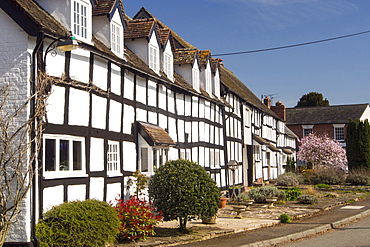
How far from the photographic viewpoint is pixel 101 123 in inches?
520

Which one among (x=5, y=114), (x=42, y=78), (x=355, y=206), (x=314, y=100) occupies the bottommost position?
(x=355, y=206)

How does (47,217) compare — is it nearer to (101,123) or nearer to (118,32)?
(101,123)

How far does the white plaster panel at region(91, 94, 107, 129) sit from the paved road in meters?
6.19

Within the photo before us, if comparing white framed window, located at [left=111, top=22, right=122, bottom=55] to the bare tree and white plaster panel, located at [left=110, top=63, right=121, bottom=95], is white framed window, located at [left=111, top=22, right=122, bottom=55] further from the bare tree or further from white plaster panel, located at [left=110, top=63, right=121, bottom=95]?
the bare tree

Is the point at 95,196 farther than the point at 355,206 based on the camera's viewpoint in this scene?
No

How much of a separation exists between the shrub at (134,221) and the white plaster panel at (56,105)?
9.66 ft

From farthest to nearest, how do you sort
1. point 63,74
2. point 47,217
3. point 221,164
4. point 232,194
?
point 221,164 < point 232,194 < point 63,74 < point 47,217

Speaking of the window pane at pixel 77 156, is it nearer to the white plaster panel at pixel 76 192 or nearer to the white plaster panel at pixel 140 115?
the white plaster panel at pixel 76 192

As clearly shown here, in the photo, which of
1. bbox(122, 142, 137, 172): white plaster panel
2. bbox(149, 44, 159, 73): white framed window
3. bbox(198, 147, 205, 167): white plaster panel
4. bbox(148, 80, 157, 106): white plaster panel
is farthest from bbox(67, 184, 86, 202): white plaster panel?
bbox(198, 147, 205, 167): white plaster panel

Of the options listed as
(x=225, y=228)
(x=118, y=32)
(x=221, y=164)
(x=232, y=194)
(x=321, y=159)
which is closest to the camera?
(x=225, y=228)

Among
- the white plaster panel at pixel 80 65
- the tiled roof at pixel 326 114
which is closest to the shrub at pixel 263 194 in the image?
the white plaster panel at pixel 80 65

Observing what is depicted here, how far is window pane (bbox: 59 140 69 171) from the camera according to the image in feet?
37.6

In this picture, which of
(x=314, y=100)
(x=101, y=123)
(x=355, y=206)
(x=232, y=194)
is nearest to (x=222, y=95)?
(x=232, y=194)

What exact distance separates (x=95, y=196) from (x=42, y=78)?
380 cm
